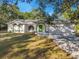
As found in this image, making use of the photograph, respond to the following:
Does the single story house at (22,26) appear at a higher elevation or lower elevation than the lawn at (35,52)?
higher

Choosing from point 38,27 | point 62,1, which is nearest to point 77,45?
point 62,1

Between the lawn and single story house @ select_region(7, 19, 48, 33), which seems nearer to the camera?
the lawn

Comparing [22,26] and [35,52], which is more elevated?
[22,26]

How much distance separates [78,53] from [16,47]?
22.7 feet

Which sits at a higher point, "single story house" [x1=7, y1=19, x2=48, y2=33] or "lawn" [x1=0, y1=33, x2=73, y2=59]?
"single story house" [x1=7, y1=19, x2=48, y2=33]

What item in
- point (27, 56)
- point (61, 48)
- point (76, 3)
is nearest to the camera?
point (76, 3)

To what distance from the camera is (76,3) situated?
14664mm

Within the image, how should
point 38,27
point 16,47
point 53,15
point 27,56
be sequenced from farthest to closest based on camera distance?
point 38,27 < point 16,47 < point 27,56 < point 53,15

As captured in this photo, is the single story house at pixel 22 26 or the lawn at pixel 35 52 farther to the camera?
the single story house at pixel 22 26

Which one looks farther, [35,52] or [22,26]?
[22,26]

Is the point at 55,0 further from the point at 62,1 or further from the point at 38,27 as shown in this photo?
the point at 38,27

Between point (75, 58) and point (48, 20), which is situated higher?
point (48, 20)

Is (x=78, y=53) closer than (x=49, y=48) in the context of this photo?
Yes

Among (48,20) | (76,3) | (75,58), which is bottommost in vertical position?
(75,58)
